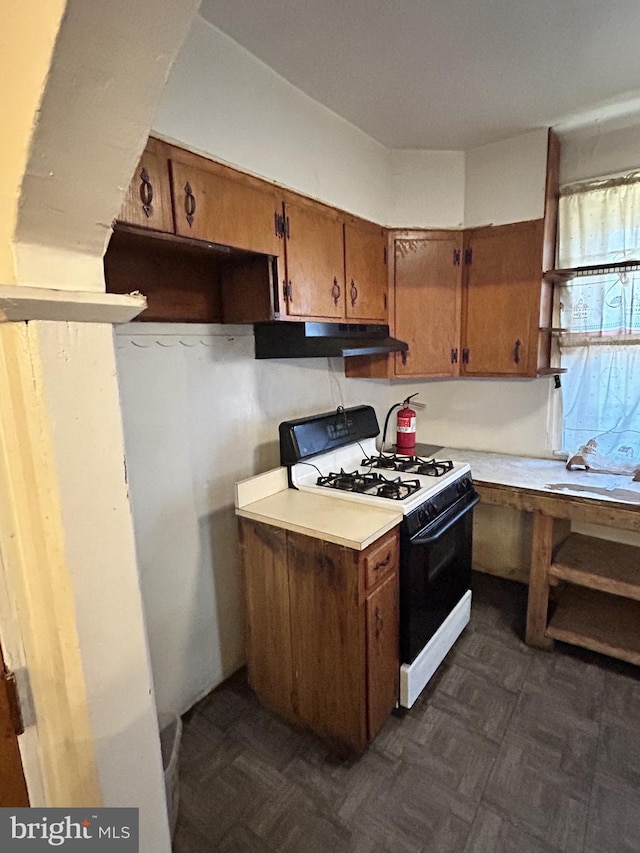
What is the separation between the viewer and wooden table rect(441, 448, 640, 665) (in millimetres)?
2033

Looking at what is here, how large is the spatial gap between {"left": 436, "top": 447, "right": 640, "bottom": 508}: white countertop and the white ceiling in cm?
178

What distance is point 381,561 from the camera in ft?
5.44

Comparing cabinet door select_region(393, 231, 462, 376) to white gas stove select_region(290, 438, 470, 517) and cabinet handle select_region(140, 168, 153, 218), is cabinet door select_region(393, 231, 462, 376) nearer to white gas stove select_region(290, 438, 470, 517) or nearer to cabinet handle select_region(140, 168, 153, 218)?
white gas stove select_region(290, 438, 470, 517)

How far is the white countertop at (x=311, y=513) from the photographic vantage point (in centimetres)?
Result: 160

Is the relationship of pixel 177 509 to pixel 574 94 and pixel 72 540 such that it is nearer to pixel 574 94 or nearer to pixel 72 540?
pixel 72 540

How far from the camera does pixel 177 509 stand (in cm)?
184

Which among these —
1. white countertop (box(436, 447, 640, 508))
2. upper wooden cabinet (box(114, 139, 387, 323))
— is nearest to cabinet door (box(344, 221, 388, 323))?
upper wooden cabinet (box(114, 139, 387, 323))

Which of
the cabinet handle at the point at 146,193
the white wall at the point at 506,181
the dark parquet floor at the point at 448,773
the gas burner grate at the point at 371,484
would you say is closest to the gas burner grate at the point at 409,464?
the gas burner grate at the point at 371,484

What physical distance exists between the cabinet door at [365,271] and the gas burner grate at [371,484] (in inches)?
31.1

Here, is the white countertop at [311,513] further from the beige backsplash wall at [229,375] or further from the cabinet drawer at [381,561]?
the beige backsplash wall at [229,375]

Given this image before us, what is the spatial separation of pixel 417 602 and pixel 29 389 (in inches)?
65.0

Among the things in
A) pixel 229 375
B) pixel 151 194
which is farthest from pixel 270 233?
pixel 229 375

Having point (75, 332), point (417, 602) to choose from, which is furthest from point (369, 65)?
point (417, 602)

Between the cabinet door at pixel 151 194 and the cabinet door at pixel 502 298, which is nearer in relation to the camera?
the cabinet door at pixel 151 194
